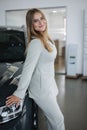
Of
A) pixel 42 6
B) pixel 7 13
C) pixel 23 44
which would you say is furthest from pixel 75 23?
pixel 23 44

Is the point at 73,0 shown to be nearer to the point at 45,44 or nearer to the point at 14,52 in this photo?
the point at 14,52

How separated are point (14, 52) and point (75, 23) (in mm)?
3836

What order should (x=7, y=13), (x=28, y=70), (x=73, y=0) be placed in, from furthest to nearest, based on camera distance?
(x=7, y=13) → (x=73, y=0) → (x=28, y=70)

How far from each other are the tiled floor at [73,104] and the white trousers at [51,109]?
3.71 ft

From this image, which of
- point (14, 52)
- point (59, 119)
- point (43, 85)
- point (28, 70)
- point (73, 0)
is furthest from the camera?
point (73, 0)

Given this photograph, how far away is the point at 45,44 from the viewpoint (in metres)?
1.47

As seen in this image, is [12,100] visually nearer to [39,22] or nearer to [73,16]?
[39,22]

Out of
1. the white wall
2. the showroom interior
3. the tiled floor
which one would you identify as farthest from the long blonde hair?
the white wall

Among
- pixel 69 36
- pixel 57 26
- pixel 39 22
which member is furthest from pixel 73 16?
pixel 39 22

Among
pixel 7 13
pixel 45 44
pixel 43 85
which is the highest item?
pixel 7 13

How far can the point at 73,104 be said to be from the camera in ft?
12.3

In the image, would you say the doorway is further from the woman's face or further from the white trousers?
the woman's face

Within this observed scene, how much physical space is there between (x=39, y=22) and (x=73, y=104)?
2.56 meters

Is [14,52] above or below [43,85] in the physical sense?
above
